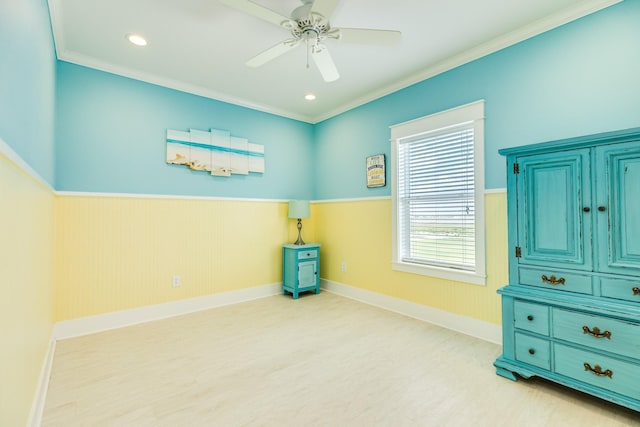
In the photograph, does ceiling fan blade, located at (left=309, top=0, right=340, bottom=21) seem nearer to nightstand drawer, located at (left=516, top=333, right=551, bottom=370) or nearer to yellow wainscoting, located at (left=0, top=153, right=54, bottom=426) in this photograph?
yellow wainscoting, located at (left=0, top=153, right=54, bottom=426)

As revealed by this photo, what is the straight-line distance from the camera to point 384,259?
3596 mm

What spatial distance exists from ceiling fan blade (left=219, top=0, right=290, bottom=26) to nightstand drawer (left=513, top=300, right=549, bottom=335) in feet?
8.28

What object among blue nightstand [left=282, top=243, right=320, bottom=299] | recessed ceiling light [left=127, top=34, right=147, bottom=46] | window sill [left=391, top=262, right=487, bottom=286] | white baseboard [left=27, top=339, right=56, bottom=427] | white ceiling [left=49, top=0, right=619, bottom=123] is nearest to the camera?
white baseboard [left=27, top=339, right=56, bottom=427]

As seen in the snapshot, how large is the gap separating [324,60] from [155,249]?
2635 millimetres

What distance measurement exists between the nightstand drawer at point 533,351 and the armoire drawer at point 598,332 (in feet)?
0.37

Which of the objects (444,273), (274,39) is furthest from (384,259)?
(274,39)

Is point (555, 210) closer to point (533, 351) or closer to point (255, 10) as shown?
point (533, 351)

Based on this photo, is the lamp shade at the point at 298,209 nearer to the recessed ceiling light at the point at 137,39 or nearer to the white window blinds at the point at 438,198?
the white window blinds at the point at 438,198

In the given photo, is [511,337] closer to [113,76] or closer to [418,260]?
[418,260]

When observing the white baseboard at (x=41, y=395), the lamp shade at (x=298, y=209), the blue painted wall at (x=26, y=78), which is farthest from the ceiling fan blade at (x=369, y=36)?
the white baseboard at (x=41, y=395)

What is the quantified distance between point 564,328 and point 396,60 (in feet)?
8.57

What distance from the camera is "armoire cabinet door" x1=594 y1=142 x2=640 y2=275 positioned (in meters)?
1.63

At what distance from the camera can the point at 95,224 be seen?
2.88 meters

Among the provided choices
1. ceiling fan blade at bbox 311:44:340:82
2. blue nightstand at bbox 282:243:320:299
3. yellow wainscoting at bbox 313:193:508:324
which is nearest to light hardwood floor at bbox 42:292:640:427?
yellow wainscoting at bbox 313:193:508:324
